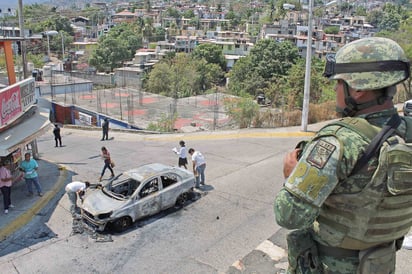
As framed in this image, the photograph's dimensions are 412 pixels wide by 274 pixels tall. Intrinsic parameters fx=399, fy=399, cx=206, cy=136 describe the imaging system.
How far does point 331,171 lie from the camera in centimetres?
174

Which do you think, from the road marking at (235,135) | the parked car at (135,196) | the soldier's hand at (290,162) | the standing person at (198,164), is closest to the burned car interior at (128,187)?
the parked car at (135,196)

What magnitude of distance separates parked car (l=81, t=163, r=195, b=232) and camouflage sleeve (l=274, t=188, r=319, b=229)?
7.45m

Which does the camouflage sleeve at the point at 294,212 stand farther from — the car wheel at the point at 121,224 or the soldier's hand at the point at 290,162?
the car wheel at the point at 121,224

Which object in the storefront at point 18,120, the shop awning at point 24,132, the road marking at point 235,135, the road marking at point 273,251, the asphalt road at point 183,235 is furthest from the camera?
the road marking at point 235,135

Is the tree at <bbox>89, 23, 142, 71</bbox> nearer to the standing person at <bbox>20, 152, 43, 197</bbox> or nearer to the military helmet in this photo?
the standing person at <bbox>20, 152, 43, 197</bbox>

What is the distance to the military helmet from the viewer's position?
188cm

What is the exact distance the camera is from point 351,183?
1.81 m

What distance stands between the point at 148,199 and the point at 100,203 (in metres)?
1.11

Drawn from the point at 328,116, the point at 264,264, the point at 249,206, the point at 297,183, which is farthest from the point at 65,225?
the point at 328,116

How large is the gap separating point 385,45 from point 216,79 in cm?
6369

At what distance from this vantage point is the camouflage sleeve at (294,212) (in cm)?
178

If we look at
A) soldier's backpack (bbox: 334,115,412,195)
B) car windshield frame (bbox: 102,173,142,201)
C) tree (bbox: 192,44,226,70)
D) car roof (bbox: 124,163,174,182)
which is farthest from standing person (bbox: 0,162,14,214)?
tree (bbox: 192,44,226,70)

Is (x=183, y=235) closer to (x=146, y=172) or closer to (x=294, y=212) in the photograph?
(x=146, y=172)

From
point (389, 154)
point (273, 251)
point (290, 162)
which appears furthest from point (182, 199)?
point (389, 154)
